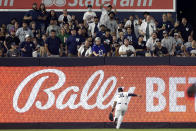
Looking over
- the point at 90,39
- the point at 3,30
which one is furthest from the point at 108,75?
the point at 3,30

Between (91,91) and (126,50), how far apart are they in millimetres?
2336

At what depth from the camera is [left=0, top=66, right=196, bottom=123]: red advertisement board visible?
19.6 meters

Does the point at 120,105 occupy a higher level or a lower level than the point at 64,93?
lower

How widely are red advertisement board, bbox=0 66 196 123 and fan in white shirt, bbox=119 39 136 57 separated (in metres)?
1.19

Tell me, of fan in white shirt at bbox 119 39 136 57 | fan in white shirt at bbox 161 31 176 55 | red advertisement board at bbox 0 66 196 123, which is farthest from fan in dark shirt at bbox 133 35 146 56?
red advertisement board at bbox 0 66 196 123

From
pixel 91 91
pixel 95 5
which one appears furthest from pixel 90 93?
pixel 95 5

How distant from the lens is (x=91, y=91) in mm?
19797

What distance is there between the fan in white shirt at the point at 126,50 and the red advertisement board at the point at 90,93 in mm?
1186

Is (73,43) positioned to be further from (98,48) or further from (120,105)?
(120,105)

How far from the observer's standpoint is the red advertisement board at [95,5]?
25.7 m

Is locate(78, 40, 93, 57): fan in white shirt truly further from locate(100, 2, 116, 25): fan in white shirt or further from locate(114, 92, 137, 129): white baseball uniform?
locate(114, 92, 137, 129): white baseball uniform

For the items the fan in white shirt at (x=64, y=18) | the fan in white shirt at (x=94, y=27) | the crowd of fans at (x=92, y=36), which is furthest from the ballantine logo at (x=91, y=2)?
the fan in white shirt at (x=94, y=27)

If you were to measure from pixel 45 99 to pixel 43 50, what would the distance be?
92.5 inches

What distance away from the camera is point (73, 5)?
85.4 feet
